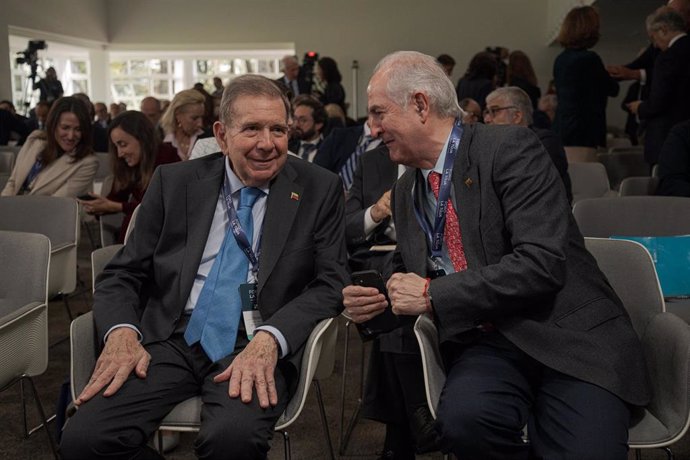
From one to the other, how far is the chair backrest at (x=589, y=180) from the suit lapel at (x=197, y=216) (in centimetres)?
295

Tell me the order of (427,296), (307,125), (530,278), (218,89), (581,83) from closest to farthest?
(530,278)
(427,296)
(581,83)
(218,89)
(307,125)

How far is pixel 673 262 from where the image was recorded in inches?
104

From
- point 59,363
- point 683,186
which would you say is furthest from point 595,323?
point 59,363

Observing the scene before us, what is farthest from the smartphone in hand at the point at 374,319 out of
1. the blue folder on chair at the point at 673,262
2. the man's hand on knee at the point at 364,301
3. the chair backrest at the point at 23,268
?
the chair backrest at the point at 23,268

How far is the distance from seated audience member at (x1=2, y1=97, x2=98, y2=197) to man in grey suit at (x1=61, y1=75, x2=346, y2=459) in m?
2.34

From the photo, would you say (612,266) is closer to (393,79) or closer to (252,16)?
(393,79)

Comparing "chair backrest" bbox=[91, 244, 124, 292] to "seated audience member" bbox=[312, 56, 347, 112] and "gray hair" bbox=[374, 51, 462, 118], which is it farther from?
"seated audience member" bbox=[312, 56, 347, 112]

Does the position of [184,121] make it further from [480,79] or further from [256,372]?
[256,372]

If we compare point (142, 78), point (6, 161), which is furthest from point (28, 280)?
point (142, 78)

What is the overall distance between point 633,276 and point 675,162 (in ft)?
5.49

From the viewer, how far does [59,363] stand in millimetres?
3992

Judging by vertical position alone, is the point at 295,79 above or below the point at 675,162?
above

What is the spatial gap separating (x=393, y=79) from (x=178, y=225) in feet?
2.50

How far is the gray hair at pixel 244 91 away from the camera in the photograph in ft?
7.50
